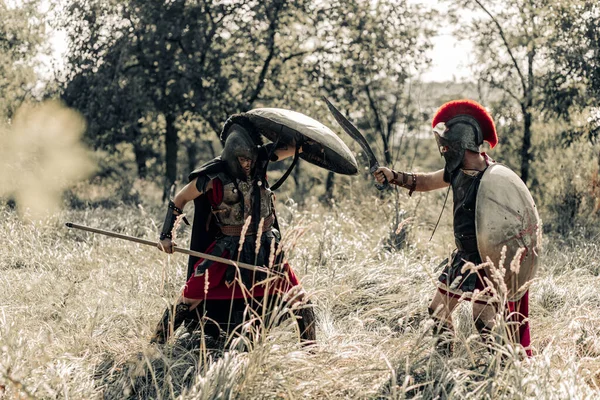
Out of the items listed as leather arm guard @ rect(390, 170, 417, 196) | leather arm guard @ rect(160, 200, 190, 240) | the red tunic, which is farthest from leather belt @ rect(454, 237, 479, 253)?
leather arm guard @ rect(160, 200, 190, 240)

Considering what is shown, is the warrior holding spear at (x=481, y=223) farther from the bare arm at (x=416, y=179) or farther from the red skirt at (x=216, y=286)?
the red skirt at (x=216, y=286)

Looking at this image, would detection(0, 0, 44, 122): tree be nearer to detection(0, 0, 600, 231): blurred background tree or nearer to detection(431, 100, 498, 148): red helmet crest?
detection(0, 0, 600, 231): blurred background tree

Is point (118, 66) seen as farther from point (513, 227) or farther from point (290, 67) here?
point (513, 227)

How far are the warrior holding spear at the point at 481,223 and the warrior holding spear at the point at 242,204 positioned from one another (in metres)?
0.59

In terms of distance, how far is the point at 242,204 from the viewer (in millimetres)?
3482

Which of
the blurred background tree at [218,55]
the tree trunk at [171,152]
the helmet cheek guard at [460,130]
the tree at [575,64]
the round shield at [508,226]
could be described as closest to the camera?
the round shield at [508,226]

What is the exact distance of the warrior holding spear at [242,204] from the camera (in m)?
3.41

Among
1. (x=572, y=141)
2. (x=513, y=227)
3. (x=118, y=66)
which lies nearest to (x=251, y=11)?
(x=118, y=66)

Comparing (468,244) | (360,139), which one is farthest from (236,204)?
(468,244)

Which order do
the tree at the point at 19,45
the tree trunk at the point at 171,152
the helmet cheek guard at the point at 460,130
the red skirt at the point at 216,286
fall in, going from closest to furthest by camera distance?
1. the helmet cheek guard at the point at 460,130
2. the red skirt at the point at 216,286
3. the tree trunk at the point at 171,152
4. the tree at the point at 19,45

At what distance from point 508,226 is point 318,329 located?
1410 mm

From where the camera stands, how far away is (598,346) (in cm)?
350

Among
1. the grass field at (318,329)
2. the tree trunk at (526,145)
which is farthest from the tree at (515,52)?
the grass field at (318,329)

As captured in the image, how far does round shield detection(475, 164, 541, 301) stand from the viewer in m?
3.01
